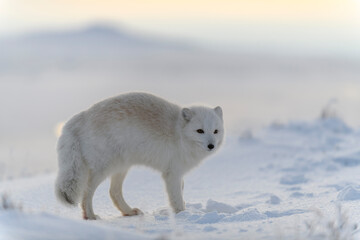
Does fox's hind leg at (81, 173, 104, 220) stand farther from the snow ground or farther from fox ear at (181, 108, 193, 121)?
fox ear at (181, 108, 193, 121)

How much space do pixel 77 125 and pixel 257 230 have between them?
7.11 feet

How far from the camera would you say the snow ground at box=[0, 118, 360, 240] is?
3455 mm

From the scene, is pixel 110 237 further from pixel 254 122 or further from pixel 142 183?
pixel 254 122

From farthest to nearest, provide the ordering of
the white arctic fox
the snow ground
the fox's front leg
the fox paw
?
the fox paw < the fox's front leg < the white arctic fox < the snow ground

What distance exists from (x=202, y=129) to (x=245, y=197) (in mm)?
1148

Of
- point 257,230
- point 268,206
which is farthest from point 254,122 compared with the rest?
point 257,230

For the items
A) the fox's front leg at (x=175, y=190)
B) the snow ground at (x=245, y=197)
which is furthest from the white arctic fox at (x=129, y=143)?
the snow ground at (x=245, y=197)

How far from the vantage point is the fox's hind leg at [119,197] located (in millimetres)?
5230

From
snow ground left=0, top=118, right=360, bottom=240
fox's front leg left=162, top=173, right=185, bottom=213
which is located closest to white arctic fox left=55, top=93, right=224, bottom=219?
fox's front leg left=162, top=173, right=185, bottom=213

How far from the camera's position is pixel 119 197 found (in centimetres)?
534

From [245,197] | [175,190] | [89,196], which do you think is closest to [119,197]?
[89,196]

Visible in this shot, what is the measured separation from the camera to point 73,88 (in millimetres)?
17469

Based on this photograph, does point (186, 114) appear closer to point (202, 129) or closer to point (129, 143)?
point (202, 129)

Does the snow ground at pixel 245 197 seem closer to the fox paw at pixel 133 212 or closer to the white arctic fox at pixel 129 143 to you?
the fox paw at pixel 133 212
